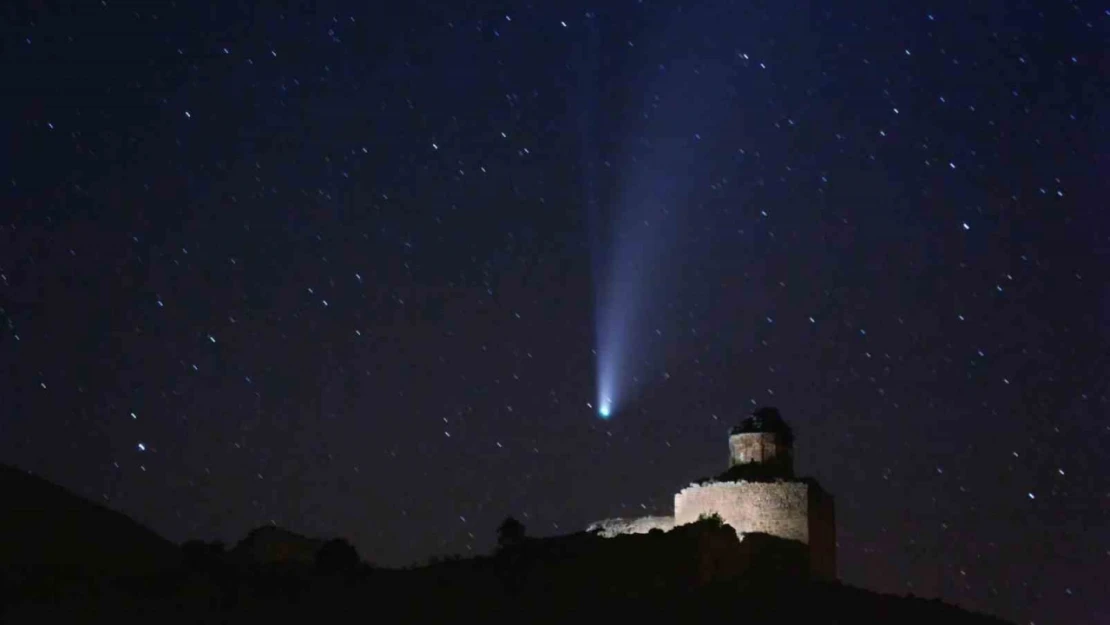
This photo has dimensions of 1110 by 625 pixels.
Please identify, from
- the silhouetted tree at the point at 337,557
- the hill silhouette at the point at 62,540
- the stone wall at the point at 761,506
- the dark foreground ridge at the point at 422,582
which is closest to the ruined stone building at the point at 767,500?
the stone wall at the point at 761,506

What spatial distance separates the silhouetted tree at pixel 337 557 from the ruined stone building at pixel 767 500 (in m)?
8.33

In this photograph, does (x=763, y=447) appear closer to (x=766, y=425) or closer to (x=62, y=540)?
(x=766, y=425)

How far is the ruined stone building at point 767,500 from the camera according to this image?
4003cm

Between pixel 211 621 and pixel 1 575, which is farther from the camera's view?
pixel 1 575

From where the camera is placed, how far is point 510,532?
3691 centimetres

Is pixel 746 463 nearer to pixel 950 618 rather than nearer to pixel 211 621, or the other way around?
pixel 950 618

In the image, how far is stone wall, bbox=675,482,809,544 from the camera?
4000cm

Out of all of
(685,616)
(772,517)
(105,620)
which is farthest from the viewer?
(772,517)

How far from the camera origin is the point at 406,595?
3198 centimetres

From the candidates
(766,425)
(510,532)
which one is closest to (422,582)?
(510,532)

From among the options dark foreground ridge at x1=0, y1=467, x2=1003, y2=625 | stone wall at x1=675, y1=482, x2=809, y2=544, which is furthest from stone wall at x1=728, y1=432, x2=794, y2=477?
dark foreground ridge at x1=0, y1=467, x2=1003, y2=625

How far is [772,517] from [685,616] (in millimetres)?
9306

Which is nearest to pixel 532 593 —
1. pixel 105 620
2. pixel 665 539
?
pixel 665 539

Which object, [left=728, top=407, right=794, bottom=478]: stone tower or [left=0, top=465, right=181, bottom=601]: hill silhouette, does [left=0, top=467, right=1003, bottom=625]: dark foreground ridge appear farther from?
[left=728, top=407, right=794, bottom=478]: stone tower
